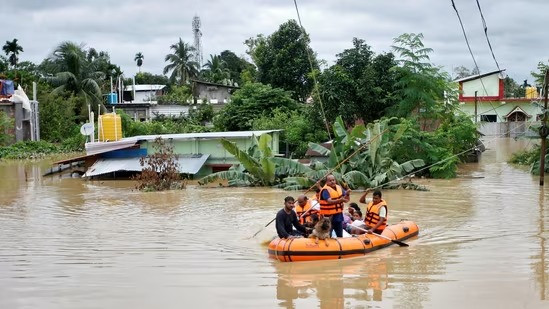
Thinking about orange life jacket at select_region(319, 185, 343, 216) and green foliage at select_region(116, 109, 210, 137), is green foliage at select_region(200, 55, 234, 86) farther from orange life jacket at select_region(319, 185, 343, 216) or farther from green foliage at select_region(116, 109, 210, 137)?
orange life jacket at select_region(319, 185, 343, 216)

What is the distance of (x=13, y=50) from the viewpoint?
83812 mm

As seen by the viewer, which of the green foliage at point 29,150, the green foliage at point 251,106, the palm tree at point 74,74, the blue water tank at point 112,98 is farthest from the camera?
the blue water tank at point 112,98

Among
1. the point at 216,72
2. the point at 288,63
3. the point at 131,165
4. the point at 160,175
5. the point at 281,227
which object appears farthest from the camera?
the point at 216,72

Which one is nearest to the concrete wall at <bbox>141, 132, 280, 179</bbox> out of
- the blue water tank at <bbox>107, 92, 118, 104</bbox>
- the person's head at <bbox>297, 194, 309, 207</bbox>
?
the person's head at <bbox>297, 194, 309, 207</bbox>

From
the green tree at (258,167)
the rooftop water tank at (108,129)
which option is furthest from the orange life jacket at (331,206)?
the rooftop water tank at (108,129)

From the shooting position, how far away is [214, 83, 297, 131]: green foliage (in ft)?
138

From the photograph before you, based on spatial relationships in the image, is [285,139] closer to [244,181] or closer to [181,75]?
[244,181]

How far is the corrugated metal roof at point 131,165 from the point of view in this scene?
30.2 metres

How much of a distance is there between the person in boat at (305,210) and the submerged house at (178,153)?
51.1 ft

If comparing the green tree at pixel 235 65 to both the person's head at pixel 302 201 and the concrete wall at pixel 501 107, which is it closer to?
the concrete wall at pixel 501 107

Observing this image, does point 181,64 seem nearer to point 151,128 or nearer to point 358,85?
point 151,128

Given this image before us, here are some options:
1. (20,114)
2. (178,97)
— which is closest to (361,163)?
(20,114)

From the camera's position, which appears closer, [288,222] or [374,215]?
[288,222]

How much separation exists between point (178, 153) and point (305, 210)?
17.5 meters
